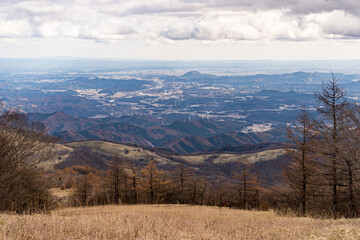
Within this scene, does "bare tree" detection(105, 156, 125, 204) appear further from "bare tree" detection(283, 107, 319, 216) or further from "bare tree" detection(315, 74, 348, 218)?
"bare tree" detection(315, 74, 348, 218)

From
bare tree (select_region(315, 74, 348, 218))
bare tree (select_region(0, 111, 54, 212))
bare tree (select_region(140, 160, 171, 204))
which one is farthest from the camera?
bare tree (select_region(140, 160, 171, 204))

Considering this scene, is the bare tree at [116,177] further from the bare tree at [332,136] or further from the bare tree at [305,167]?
the bare tree at [332,136]

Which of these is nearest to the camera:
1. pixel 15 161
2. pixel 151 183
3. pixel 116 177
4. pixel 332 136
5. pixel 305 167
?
pixel 15 161

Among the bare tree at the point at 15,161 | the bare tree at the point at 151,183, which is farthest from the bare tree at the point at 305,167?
the bare tree at the point at 151,183

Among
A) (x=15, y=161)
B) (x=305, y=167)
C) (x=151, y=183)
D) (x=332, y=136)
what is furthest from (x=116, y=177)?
(x=332, y=136)

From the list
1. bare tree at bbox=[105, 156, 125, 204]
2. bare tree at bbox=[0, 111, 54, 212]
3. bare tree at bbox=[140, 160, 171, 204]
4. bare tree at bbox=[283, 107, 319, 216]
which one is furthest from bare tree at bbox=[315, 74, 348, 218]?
bare tree at bbox=[105, 156, 125, 204]

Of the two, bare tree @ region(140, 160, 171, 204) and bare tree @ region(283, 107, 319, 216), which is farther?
bare tree @ region(140, 160, 171, 204)

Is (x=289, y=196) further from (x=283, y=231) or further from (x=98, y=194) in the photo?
(x=98, y=194)

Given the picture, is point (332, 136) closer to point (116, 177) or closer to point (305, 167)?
point (305, 167)

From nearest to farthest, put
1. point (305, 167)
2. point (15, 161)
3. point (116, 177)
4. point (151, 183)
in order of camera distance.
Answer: point (15, 161) → point (305, 167) → point (151, 183) → point (116, 177)

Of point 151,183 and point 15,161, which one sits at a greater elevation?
point 15,161

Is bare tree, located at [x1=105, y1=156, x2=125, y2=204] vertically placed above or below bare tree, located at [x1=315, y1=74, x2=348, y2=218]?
below

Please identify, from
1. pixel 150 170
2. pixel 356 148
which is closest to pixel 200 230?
pixel 356 148
